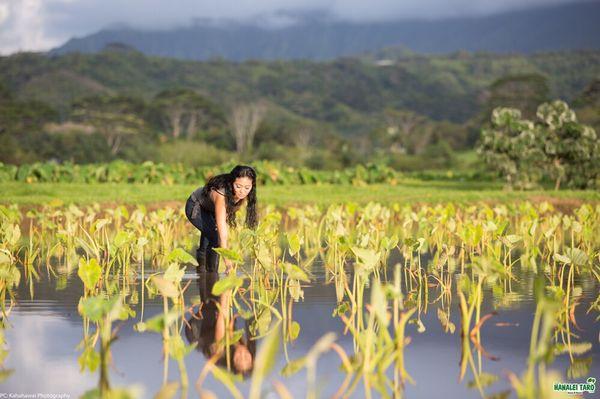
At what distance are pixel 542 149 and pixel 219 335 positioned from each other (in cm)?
1833

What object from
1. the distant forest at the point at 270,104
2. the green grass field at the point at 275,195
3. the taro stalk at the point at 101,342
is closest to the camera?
the taro stalk at the point at 101,342

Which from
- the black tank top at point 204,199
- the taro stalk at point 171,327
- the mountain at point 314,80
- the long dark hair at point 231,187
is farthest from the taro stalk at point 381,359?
the mountain at point 314,80

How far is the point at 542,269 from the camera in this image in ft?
29.0

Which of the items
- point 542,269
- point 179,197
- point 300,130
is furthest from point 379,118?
point 542,269

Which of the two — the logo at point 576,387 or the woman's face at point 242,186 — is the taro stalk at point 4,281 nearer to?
the woman's face at point 242,186

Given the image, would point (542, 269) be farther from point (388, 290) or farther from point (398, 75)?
point (398, 75)

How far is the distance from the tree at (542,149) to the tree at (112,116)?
39.9 meters

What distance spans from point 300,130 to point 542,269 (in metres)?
60.8

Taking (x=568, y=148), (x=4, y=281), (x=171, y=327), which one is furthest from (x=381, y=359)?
(x=568, y=148)

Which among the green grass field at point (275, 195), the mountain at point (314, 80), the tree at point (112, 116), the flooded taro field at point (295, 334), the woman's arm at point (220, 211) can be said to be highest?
the mountain at point (314, 80)

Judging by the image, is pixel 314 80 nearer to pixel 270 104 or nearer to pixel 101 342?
pixel 270 104

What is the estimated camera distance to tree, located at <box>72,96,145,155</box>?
6166cm

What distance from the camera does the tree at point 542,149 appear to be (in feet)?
71.7

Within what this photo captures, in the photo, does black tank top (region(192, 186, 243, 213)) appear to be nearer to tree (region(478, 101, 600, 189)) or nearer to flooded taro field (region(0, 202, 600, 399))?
flooded taro field (region(0, 202, 600, 399))
